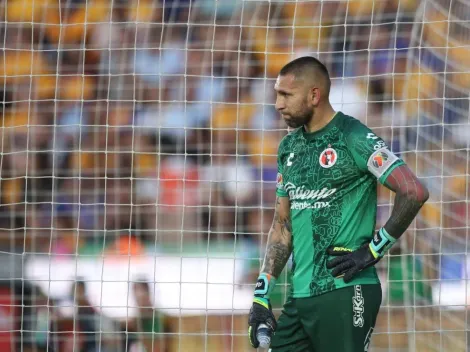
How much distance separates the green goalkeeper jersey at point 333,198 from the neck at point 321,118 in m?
0.03

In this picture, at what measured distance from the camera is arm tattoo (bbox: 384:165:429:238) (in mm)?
3717

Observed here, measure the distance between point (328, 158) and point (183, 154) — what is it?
282cm

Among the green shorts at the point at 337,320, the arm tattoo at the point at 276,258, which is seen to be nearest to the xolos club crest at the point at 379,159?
the green shorts at the point at 337,320

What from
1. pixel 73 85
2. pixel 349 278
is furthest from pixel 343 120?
pixel 73 85

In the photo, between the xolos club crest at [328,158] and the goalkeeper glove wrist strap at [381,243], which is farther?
the xolos club crest at [328,158]

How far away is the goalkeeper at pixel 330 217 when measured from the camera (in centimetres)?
375

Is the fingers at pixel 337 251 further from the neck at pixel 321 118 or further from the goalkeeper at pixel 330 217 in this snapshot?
the neck at pixel 321 118

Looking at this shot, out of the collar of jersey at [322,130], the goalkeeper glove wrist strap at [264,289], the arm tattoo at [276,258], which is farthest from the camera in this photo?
the arm tattoo at [276,258]

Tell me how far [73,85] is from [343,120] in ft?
11.4

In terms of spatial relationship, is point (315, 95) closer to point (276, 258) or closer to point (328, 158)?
point (328, 158)

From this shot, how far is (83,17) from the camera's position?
682cm

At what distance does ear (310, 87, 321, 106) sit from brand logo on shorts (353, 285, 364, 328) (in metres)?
0.81

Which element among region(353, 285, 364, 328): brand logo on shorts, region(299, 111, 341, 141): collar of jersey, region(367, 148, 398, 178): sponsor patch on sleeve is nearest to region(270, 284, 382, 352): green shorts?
region(353, 285, 364, 328): brand logo on shorts

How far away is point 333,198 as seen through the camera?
3.88 m
